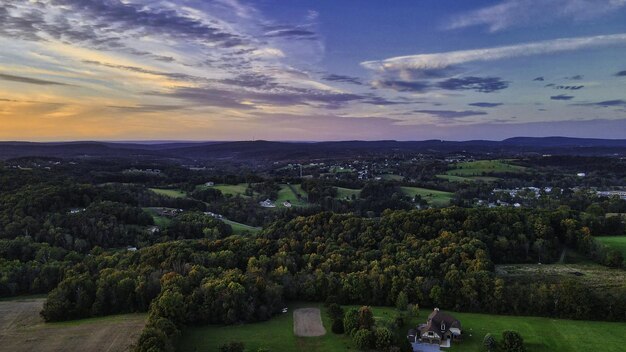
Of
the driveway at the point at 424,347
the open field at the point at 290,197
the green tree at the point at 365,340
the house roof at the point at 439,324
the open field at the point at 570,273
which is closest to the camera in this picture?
the green tree at the point at 365,340

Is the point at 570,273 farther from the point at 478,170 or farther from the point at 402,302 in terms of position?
the point at 478,170

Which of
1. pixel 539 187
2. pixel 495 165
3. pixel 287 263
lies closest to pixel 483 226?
pixel 287 263

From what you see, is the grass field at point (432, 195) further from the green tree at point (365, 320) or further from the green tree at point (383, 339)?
the green tree at point (383, 339)

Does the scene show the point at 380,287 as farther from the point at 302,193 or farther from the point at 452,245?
the point at 302,193

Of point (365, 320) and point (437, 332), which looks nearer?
point (437, 332)

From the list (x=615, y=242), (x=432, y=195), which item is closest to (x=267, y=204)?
(x=432, y=195)

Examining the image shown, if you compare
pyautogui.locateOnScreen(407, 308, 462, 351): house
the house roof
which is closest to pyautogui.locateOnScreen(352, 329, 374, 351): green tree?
pyautogui.locateOnScreen(407, 308, 462, 351): house

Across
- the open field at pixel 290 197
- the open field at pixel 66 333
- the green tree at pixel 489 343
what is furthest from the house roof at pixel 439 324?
the open field at pixel 290 197
